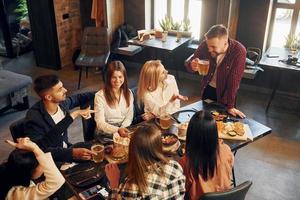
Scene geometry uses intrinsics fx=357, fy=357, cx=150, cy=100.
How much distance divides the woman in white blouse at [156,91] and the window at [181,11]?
2.70 m

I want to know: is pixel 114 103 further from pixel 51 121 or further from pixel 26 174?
pixel 26 174

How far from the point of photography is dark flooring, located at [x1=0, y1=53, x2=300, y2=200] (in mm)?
3547

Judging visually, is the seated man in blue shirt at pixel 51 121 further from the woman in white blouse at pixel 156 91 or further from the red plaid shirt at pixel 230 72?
the red plaid shirt at pixel 230 72

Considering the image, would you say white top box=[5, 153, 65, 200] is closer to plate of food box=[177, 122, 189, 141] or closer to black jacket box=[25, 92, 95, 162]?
black jacket box=[25, 92, 95, 162]

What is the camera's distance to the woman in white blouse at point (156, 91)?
321cm

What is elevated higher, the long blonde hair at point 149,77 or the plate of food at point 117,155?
the long blonde hair at point 149,77

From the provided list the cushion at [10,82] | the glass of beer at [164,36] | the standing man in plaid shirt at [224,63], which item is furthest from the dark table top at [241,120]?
the cushion at [10,82]

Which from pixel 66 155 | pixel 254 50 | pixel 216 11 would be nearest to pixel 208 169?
pixel 66 155

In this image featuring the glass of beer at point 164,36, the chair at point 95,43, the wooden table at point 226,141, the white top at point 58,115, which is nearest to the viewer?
the wooden table at point 226,141

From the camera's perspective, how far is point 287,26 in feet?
17.2

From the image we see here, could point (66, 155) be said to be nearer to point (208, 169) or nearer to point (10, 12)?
point (208, 169)

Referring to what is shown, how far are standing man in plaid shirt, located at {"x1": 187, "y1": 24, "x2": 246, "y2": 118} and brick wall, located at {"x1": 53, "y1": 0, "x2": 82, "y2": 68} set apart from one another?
3444mm

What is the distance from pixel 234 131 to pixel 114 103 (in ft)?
3.34

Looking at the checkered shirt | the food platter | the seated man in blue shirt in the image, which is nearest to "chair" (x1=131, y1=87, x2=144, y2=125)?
the seated man in blue shirt
